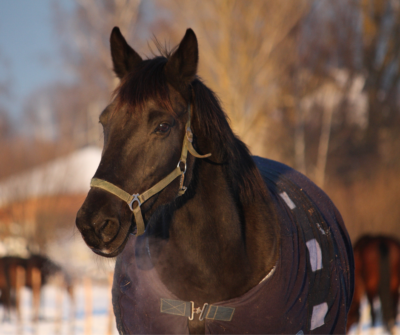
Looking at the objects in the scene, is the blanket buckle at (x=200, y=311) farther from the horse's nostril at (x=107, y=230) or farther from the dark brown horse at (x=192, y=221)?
the horse's nostril at (x=107, y=230)

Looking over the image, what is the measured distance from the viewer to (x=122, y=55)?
2.13 m

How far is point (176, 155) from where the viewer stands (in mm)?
1878

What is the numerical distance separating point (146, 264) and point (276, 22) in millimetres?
11228

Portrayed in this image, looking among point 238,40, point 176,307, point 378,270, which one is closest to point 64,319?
point 378,270

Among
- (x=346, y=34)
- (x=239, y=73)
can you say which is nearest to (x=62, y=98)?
(x=346, y=34)

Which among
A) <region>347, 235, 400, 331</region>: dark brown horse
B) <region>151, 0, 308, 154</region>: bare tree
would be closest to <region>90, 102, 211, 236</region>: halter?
<region>347, 235, 400, 331</region>: dark brown horse

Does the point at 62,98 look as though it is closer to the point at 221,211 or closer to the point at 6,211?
the point at 6,211

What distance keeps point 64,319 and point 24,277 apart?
4.04ft

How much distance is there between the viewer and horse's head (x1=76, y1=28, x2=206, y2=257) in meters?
1.64

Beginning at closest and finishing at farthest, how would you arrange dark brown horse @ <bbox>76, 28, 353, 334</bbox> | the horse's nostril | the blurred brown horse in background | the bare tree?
the horse's nostril < dark brown horse @ <bbox>76, 28, 353, 334</bbox> < the blurred brown horse in background < the bare tree

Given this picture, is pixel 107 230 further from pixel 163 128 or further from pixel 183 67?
pixel 183 67

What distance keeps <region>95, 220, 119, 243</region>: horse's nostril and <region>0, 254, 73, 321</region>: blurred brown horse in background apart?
264 inches

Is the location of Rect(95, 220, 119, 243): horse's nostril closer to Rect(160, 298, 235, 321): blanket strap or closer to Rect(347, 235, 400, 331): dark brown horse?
Rect(160, 298, 235, 321): blanket strap

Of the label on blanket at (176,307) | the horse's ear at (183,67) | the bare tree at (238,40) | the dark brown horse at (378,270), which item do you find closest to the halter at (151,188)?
the horse's ear at (183,67)
